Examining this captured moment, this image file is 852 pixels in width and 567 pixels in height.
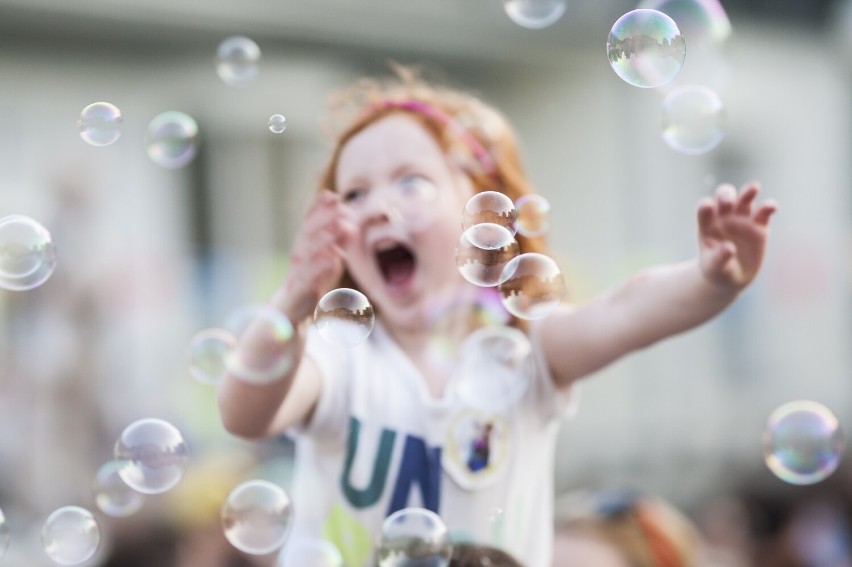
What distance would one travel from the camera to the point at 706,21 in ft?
6.25

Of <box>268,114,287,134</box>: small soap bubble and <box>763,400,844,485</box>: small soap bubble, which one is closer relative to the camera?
<box>268,114,287,134</box>: small soap bubble

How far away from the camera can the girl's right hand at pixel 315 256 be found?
147 centimetres

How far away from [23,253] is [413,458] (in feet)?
2.33

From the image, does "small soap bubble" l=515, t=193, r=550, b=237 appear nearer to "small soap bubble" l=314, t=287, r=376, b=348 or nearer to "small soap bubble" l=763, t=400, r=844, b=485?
"small soap bubble" l=314, t=287, r=376, b=348

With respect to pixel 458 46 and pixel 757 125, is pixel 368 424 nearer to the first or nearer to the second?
pixel 458 46

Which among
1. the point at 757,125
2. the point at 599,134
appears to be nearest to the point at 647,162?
the point at 599,134

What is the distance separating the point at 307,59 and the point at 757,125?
10.6 feet

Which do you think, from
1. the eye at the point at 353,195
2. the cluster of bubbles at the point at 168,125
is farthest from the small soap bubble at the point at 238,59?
the eye at the point at 353,195

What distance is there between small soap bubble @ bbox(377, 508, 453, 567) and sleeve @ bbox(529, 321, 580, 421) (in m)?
0.28

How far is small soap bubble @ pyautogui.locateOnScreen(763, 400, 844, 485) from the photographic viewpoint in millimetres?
1883

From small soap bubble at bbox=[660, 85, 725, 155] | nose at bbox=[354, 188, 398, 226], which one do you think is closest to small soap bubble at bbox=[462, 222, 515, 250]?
nose at bbox=[354, 188, 398, 226]

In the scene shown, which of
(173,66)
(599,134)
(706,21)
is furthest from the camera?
(599,134)

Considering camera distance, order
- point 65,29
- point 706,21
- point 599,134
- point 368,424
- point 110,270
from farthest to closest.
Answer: point 599,134 → point 65,29 → point 110,270 → point 706,21 → point 368,424

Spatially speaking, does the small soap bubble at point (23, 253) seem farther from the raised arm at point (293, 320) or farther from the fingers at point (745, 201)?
the fingers at point (745, 201)
